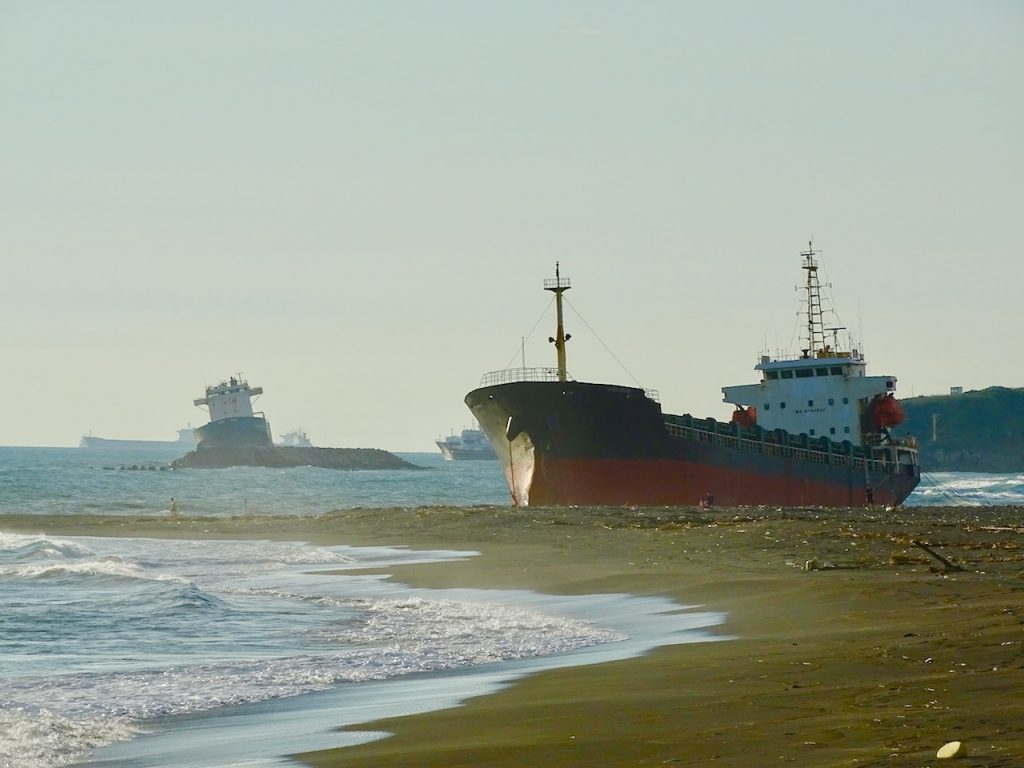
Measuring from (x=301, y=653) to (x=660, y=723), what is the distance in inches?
280

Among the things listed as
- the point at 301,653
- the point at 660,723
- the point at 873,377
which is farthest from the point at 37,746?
the point at 873,377

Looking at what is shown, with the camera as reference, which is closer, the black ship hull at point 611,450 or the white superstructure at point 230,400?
the black ship hull at point 611,450

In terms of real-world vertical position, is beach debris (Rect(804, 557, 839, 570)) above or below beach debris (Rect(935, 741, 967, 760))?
below

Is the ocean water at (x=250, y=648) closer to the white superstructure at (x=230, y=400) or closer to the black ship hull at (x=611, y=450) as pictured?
the black ship hull at (x=611, y=450)

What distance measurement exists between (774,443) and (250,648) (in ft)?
127

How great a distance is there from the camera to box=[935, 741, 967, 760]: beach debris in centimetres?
632

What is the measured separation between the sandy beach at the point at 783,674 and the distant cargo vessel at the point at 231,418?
159 m

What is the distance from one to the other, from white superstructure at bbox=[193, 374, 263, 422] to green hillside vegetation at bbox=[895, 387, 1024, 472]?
82.0 metres

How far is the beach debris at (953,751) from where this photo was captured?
632 cm

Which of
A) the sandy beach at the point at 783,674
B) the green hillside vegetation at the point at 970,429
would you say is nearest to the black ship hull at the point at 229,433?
the green hillside vegetation at the point at 970,429

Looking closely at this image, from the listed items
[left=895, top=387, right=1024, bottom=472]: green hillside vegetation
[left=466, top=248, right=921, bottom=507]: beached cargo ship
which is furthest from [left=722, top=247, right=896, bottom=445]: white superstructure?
[left=895, top=387, right=1024, bottom=472]: green hillside vegetation

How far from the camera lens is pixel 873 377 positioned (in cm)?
5906

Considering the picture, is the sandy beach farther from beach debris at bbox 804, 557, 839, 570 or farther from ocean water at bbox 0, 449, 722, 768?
ocean water at bbox 0, 449, 722, 768

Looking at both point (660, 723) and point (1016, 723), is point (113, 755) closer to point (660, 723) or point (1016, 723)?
point (660, 723)
